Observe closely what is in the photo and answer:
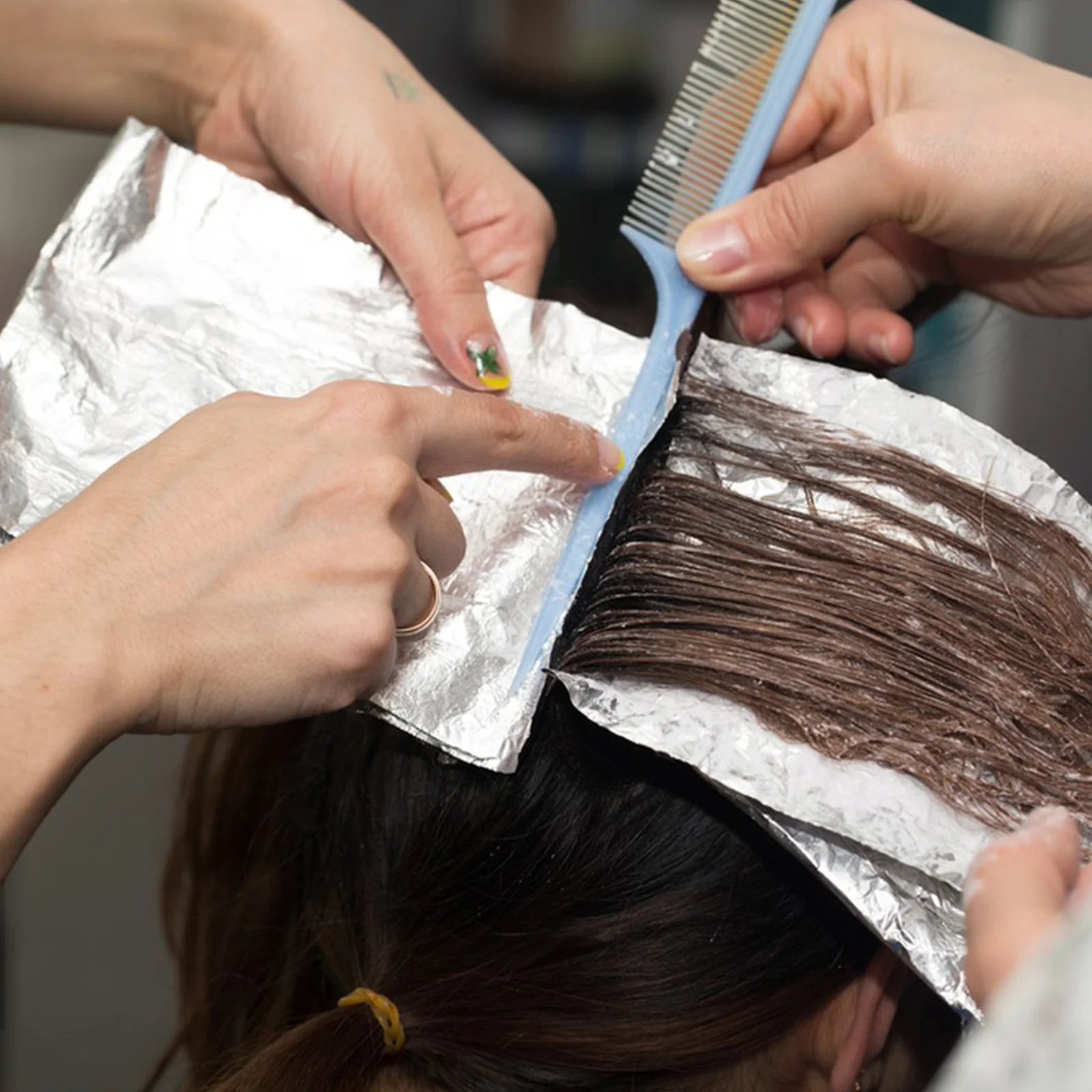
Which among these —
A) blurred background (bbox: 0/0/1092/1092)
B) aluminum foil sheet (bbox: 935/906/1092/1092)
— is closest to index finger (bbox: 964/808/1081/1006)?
aluminum foil sheet (bbox: 935/906/1092/1092)

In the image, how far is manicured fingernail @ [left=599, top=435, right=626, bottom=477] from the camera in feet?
2.90

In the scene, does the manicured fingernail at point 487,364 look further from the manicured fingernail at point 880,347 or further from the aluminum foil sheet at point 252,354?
the manicured fingernail at point 880,347

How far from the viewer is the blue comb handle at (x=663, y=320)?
0.87 m

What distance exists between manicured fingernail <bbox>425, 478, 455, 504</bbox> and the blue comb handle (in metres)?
0.09

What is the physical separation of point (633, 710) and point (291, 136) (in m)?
0.63

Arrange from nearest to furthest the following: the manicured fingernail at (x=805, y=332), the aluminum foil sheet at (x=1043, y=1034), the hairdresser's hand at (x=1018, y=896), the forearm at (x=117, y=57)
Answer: the aluminum foil sheet at (x=1043, y=1034), the hairdresser's hand at (x=1018, y=896), the manicured fingernail at (x=805, y=332), the forearm at (x=117, y=57)

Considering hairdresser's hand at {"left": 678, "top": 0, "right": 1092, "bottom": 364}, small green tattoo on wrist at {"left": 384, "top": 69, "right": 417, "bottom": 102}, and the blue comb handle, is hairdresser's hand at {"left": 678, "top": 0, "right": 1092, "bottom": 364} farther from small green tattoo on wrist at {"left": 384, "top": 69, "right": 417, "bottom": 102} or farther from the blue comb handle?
small green tattoo on wrist at {"left": 384, "top": 69, "right": 417, "bottom": 102}

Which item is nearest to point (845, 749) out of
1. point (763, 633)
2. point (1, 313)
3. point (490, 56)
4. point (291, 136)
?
point (763, 633)

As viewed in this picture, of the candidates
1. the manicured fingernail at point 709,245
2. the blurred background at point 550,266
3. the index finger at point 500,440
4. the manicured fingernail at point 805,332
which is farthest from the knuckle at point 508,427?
the blurred background at point 550,266

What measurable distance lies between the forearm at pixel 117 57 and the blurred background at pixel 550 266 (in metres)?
0.30

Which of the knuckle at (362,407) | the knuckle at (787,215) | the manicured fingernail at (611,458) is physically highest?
the knuckle at (787,215)

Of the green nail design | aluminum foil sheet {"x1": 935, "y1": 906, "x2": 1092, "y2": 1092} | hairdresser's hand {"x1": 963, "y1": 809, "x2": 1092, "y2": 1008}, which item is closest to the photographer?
aluminum foil sheet {"x1": 935, "y1": 906, "x2": 1092, "y2": 1092}

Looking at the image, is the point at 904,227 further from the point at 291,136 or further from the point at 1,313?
the point at 1,313

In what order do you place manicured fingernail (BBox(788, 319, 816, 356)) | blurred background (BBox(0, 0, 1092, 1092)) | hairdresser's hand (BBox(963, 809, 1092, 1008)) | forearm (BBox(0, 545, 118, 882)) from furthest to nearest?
blurred background (BBox(0, 0, 1092, 1092)), manicured fingernail (BBox(788, 319, 816, 356)), forearm (BBox(0, 545, 118, 882)), hairdresser's hand (BBox(963, 809, 1092, 1008))
